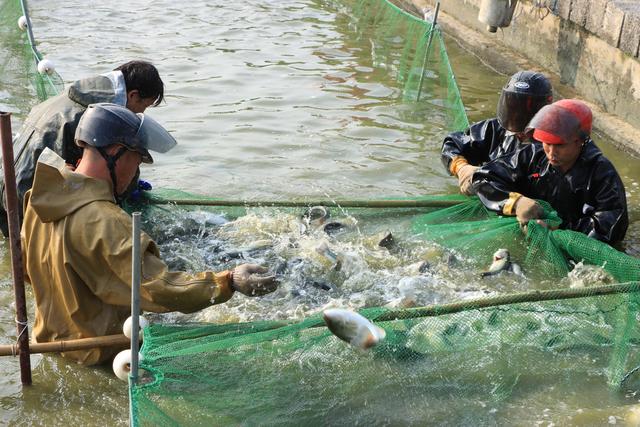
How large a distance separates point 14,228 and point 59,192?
28 cm

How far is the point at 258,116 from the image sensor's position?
9602 mm

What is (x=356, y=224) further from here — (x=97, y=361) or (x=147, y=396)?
(x=147, y=396)

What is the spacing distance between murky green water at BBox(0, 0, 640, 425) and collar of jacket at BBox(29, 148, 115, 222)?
107 cm

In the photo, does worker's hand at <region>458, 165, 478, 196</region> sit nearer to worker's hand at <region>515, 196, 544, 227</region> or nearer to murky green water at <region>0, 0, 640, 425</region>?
worker's hand at <region>515, 196, 544, 227</region>

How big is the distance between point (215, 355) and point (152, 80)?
2.60m

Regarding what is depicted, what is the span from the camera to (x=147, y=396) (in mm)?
3641

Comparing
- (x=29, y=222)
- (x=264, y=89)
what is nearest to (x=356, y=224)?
(x=29, y=222)

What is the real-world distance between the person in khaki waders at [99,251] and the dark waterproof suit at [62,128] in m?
1.36

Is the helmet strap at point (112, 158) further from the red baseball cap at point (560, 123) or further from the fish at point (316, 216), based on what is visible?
the red baseball cap at point (560, 123)

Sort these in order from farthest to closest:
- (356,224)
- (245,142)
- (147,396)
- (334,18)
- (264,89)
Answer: (334,18) → (264,89) → (245,142) → (356,224) → (147,396)

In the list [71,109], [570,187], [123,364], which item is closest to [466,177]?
[570,187]

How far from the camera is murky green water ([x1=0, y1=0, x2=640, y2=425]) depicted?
4566 mm

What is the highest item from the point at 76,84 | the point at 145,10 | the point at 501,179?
the point at 76,84

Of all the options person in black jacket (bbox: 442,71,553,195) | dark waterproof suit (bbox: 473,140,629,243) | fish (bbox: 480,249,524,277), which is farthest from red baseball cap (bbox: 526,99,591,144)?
fish (bbox: 480,249,524,277)
